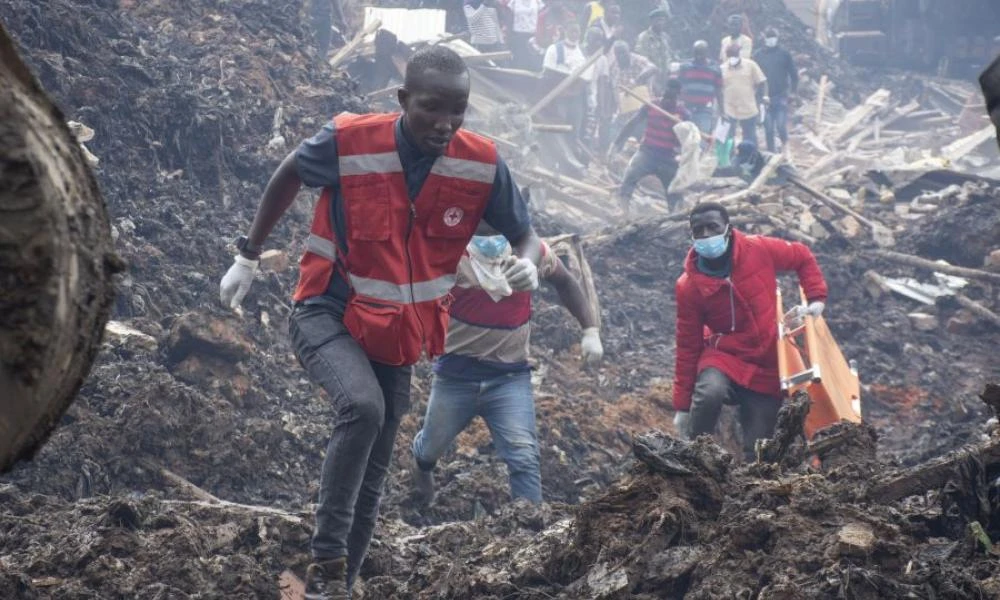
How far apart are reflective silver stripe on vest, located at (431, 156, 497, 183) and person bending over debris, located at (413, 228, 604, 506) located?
1.70 metres

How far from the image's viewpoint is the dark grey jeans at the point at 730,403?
7379 mm

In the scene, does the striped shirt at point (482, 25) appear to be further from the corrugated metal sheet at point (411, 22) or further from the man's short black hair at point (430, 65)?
the man's short black hair at point (430, 65)

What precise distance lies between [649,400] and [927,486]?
5170 millimetres

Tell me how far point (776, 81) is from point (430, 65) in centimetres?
1788

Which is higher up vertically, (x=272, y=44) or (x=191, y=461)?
(x=272, y=44)

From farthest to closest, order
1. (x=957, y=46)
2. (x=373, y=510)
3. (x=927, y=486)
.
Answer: (x=957, y=46) → (x=927, y=486) → (x=373, y=510)

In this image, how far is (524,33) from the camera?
922 inches

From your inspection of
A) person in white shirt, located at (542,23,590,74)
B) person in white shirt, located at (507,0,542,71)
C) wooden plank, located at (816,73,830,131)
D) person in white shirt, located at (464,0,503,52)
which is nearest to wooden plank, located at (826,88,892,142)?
wooden plank, located at (816,73,830,131)

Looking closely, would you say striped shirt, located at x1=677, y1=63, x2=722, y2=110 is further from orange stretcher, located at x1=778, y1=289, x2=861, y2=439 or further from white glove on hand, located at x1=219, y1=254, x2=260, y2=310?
white glove on hand, located at x1=219, y1=254, x2=260, y2=310

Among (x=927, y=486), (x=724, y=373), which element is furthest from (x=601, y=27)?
(x=927, y=486)

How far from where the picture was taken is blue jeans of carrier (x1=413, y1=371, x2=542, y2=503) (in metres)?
6.31

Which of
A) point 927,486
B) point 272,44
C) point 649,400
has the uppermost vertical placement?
point 272,44

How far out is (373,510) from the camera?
4.62 metres

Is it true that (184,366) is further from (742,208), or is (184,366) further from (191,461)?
(742,208)
